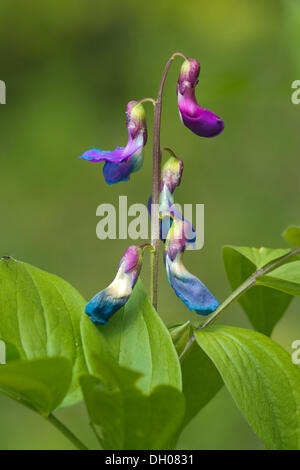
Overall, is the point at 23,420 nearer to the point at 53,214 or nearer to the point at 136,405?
the point at 53,214

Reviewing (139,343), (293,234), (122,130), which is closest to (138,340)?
(139,343)

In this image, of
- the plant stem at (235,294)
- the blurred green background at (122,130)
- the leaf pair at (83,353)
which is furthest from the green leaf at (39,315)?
the blurred green background at (122,130)

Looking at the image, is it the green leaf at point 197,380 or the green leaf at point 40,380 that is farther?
the green leaf at point 197,380

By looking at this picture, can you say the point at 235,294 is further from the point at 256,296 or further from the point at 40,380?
the point at 40,380

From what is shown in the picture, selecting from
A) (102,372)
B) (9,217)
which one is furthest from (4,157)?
(102,372)

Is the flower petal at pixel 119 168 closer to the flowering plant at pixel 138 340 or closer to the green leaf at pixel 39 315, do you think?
the flowering plant at pixel 138 340
